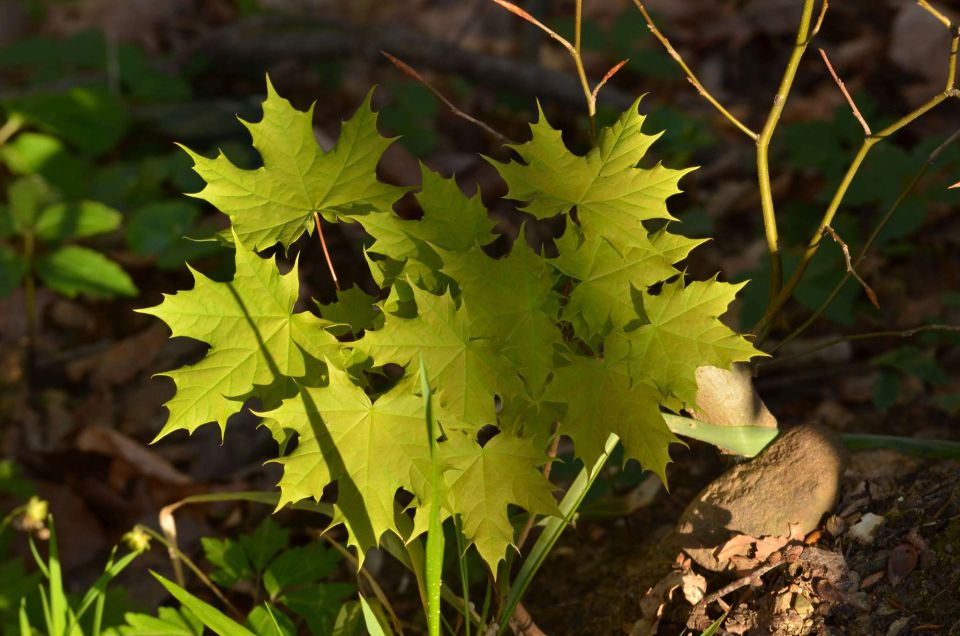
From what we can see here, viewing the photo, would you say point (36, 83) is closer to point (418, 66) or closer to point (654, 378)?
point (418, 66)

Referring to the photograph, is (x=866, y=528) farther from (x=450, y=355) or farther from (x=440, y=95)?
(x=440, y=95)

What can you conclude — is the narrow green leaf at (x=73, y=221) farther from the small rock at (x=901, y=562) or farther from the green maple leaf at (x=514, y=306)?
the small rock at (x=901, y=562)

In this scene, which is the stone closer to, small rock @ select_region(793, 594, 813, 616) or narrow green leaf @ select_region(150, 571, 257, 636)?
small rock @ select_region(793, 594, 813, 616)

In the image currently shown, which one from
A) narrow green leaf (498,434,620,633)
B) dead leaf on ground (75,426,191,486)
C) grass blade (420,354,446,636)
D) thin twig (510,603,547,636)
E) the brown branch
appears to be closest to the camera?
grass blade (420,354,446,636)

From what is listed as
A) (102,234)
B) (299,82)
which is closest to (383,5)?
(299,82)

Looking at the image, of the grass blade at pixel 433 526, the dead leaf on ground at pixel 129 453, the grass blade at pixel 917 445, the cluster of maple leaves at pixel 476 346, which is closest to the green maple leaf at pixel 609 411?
the cluster of maple leaves at pixel 476 346

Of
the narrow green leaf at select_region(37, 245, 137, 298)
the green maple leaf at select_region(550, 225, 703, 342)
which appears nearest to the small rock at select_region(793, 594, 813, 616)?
the green maple leaf at select_region(550, 225, 703, 342)

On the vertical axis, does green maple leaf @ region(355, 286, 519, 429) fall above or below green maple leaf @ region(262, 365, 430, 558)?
above
